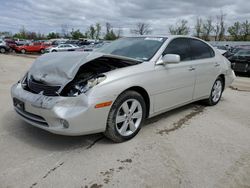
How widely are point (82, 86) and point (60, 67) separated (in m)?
0.48

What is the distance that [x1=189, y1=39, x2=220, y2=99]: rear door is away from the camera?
4.46 m

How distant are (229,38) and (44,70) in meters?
55.9

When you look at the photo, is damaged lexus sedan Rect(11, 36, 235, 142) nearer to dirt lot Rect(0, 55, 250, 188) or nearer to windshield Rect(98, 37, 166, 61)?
windshield Rect(98, 37, 166, 61)

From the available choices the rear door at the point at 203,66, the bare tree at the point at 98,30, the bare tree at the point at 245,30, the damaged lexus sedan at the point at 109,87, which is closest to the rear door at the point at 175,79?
the damaged lexus sedan at the point at 109,87

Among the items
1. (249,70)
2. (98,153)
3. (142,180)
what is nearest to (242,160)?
(142,180)

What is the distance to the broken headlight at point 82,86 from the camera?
2.80 metres


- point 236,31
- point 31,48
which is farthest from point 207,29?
point 31,48

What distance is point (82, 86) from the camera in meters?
2.87

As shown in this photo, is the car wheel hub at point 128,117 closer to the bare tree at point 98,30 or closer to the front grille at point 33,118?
the front grille at point 33,118

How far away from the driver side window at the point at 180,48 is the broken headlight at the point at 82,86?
4.61 ft

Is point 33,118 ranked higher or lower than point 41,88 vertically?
lower

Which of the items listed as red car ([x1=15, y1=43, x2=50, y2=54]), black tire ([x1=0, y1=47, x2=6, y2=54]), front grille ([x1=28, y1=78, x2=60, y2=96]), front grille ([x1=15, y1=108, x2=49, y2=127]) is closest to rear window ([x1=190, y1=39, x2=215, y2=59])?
front grille ([x1=28, y1=78, x2=60, y2=96])

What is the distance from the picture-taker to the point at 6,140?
325 cm

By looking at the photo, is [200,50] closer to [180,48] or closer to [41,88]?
[180,48]
